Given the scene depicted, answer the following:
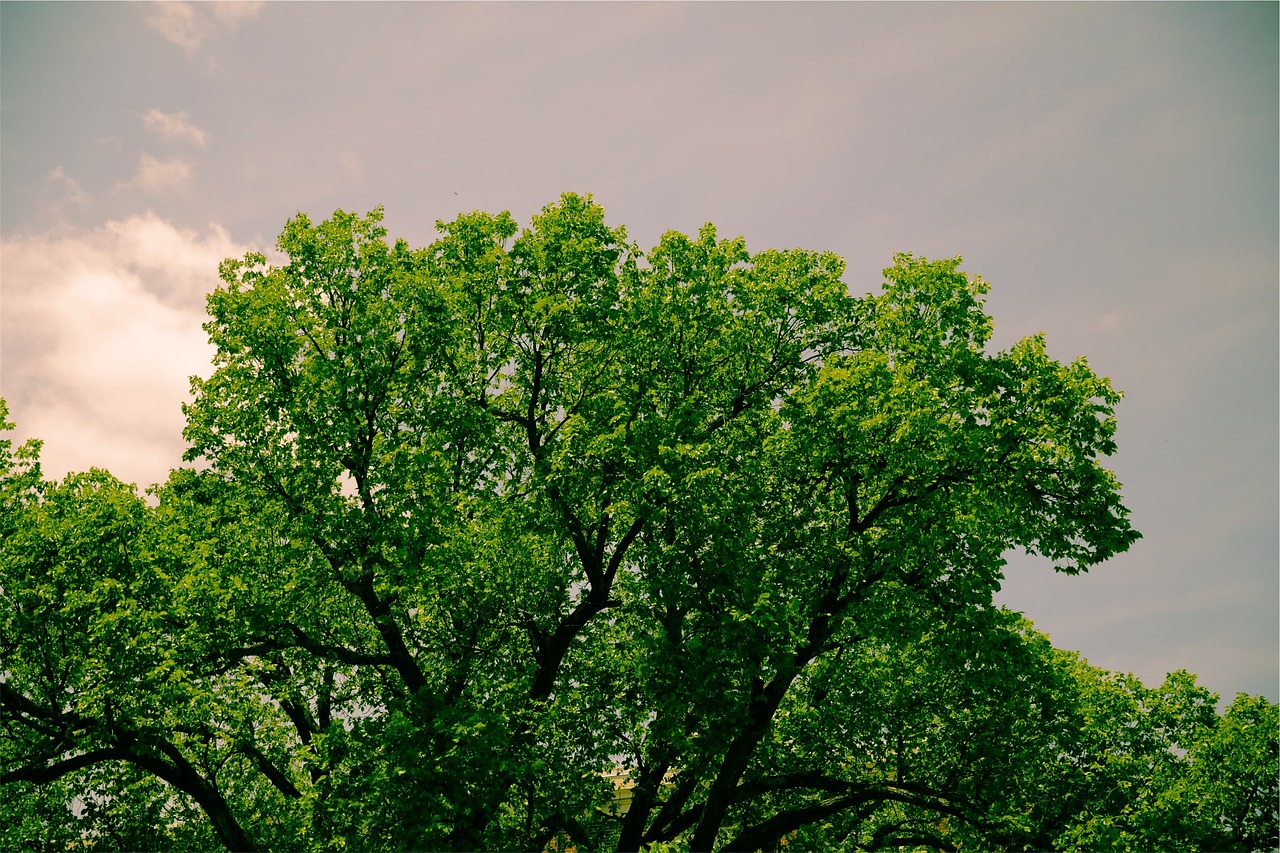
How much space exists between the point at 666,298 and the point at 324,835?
13693mm

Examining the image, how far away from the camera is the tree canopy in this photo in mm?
17781

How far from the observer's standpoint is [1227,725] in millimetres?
30578

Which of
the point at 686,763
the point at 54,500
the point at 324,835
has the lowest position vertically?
the point at 324,835

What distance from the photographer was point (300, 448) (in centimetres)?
1962

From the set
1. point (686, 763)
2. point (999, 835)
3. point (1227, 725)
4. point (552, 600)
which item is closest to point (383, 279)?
point (552, 600)

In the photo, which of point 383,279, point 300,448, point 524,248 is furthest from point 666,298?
point 300,448

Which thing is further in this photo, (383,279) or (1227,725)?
(1227,725)

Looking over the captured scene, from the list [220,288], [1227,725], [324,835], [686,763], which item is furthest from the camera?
[1227,725]

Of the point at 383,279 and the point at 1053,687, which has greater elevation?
the point at 383,279

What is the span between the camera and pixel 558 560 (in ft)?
69.8

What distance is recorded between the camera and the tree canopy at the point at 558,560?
17781 millimetres

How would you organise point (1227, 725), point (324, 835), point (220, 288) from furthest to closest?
point (1227, 725), point (220, 288), point (324, 835)

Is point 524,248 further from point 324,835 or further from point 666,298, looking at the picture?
point 324,835

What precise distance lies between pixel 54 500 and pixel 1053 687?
25.0 metres
